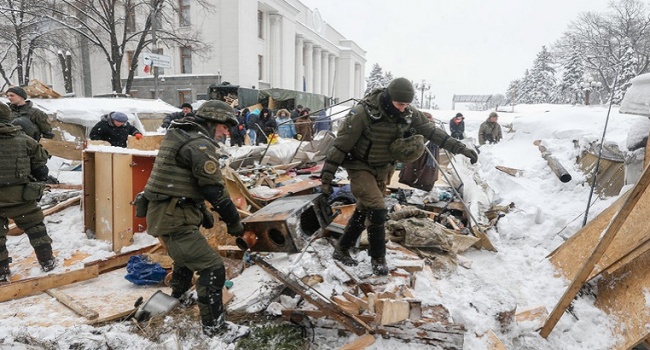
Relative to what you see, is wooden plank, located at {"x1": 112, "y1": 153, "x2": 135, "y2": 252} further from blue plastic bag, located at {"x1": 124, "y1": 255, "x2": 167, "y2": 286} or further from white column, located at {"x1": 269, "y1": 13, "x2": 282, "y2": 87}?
white column, located at {"x1": 269, "y1": 13, "x2": 282, "y2": 87}

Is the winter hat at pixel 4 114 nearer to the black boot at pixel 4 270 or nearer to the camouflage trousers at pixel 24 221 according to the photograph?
the camouflage trousers at pixel 24 221

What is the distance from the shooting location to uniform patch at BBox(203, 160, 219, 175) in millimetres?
2707

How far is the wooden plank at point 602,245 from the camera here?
2662mm

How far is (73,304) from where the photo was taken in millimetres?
3242

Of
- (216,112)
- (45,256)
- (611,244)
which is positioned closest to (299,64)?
(45,256)

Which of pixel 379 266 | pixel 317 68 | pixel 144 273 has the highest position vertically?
pixel 317 68

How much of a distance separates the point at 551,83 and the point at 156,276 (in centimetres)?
5729

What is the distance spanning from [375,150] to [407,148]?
0.30 metres

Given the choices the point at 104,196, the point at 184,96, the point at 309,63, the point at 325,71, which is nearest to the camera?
the point at 104,196

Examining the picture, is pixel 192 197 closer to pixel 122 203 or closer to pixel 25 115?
pixel 122 203

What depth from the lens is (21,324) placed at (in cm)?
296

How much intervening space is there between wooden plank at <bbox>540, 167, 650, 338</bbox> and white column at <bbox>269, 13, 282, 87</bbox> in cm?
3271

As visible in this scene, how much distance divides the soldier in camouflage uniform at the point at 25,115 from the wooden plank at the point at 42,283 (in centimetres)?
273

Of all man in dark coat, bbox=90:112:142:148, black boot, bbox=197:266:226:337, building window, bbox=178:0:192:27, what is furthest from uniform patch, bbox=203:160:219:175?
building window, bbox=178:0:192:27
